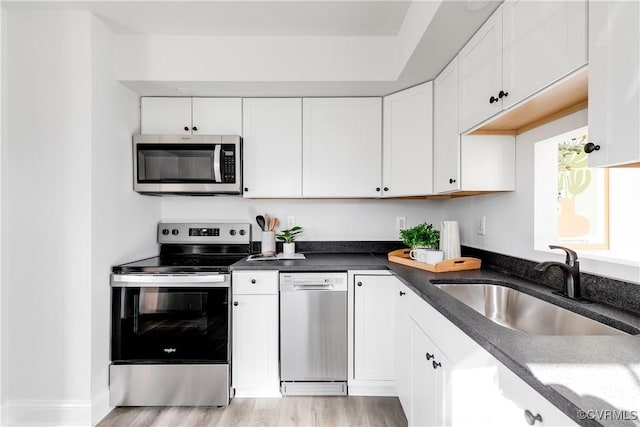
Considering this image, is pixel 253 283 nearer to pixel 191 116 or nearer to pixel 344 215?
pixel 344 215

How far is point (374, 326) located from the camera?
85.0 inches

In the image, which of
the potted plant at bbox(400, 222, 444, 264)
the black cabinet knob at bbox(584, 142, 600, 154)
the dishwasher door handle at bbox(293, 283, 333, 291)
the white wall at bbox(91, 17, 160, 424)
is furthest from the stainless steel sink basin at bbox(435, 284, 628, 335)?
the white wall at bbox(91, 17, 160, 424)

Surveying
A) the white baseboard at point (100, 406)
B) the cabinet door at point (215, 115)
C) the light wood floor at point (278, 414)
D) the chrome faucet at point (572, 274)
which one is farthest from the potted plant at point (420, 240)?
the white baseboard at point (100, 406)

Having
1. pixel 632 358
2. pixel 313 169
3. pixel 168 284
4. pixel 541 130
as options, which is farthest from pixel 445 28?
pixel 168 284

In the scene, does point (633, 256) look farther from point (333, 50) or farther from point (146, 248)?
point (146, 248)

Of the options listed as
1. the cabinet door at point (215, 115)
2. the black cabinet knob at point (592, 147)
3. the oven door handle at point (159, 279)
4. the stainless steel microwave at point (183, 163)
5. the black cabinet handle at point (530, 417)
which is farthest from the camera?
the cabinet door at point (215, 115)

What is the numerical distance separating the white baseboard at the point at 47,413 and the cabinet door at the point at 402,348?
5.83 ft

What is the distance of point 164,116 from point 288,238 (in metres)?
1.26

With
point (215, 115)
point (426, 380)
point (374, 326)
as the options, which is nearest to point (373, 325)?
point (374, 326)

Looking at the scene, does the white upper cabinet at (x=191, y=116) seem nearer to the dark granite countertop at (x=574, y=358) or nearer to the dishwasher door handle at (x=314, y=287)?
the dishwasher door handle at (x=314, y=287)

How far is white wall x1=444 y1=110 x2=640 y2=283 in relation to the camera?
133cm

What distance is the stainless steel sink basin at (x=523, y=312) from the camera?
1184 millimetres

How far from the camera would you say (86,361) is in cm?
193

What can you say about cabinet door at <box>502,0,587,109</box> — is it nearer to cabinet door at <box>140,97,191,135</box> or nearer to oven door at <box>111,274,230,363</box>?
oven door at <box>111,274,230,363</box>
